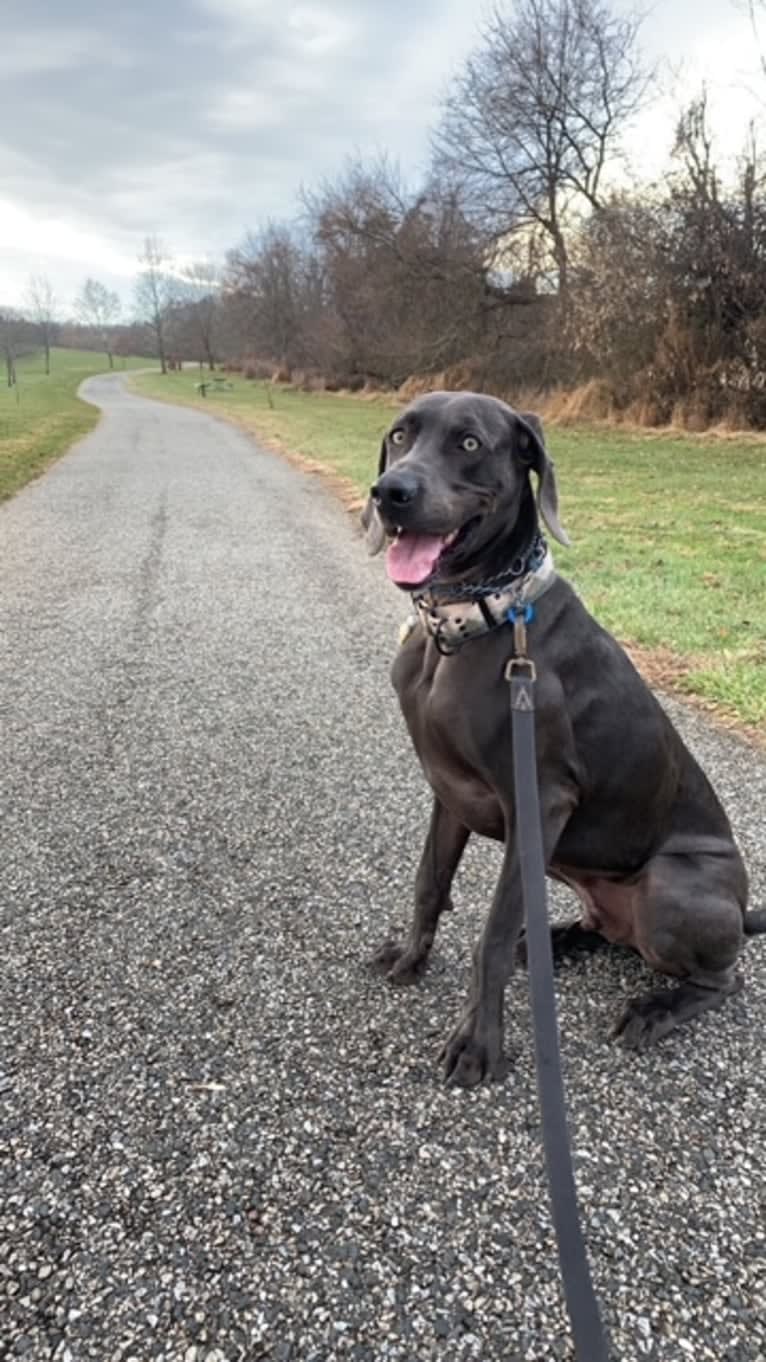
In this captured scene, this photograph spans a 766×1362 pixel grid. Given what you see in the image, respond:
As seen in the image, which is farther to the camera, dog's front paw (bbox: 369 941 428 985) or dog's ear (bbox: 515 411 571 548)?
dog's front paw (bbox: 369 941 428 985)

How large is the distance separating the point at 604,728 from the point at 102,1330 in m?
1.65

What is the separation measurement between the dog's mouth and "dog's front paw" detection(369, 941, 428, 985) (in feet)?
3.93

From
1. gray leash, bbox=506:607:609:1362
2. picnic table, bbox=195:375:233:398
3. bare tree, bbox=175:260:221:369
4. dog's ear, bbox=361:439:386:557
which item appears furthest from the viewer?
bare tree, bbox=175:260:221:369

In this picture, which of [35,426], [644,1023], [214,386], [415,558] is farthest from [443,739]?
[214,386]

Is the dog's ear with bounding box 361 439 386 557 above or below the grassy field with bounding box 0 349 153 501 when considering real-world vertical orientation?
below

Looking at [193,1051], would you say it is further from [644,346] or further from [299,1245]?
[644,346]

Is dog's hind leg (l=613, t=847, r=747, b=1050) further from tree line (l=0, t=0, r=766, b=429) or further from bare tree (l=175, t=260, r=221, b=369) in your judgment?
bare tree (l=175, t=260, r=221, b=369)

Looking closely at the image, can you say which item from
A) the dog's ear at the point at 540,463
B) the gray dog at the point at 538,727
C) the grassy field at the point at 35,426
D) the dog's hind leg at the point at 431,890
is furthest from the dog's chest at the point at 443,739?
the grassy field at the point at 35,426

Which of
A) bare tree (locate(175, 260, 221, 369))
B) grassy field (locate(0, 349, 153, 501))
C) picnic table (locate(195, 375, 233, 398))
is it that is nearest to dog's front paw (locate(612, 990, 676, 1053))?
grassy field (locate(0, 349, 153, 501))

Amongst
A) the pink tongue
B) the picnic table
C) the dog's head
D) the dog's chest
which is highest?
the picnic table

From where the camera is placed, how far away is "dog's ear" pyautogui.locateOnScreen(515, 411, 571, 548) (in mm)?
2104

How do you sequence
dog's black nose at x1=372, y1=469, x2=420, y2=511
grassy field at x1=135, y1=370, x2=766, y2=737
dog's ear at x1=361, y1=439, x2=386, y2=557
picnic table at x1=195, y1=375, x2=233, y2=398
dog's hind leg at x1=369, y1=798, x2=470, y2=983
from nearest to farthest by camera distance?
dog's black nose at x1=372, y1=469, x2=420, y2=511 < dog's ear at x1=361, y1=439, x2=386, y2=557 < dog's hind leg at x1=369, y1=798, x2=470, y2=983 < grassy field at x1=135, y1=370, x2=766, y2=737 < picnic table at x1=195, y1=375, x2=233, y2=398

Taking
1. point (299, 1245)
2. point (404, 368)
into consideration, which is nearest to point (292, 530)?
point (299, 1245)

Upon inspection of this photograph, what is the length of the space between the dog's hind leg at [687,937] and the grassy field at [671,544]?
2324 mm
